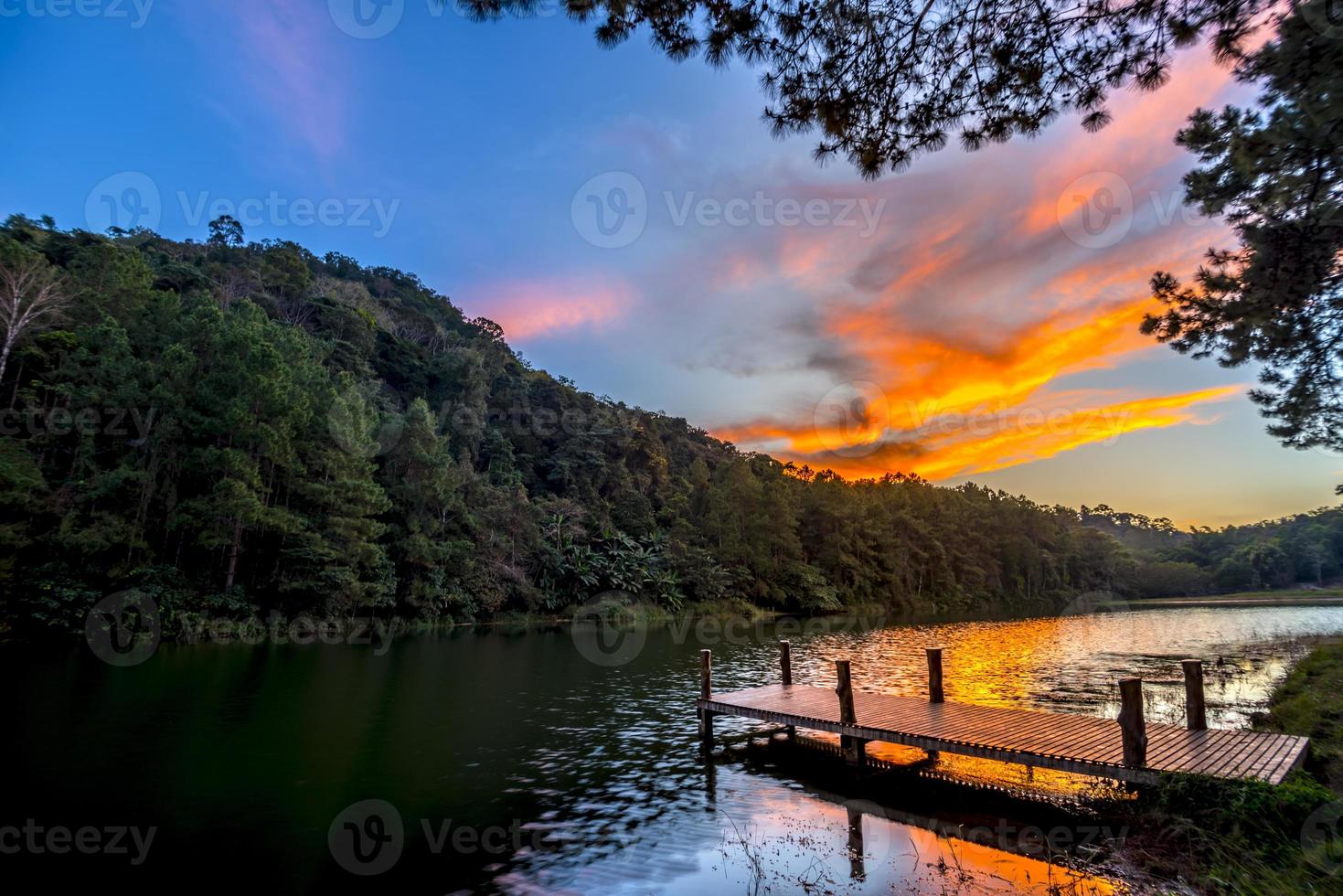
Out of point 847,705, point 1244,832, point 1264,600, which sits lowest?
point 1244,832

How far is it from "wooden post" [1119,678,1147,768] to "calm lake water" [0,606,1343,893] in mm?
2065

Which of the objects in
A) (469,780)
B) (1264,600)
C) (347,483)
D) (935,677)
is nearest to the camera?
(469,780)

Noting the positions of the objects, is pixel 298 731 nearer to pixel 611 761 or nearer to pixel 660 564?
pixel 611 761

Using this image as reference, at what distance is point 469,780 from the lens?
10.3 m

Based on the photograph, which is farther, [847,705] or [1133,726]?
[847,705]

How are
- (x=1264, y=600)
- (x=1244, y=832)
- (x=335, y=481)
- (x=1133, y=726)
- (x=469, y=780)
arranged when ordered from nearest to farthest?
1. (x=1244, y=832)
2. (x=1133, y=726)
3. (x=469, y=780)
4. (x=335, y=481)
5. (x=1264, y=600)

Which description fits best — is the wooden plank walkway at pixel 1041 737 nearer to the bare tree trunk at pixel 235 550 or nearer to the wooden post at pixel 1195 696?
the wooden post at pixel 1195 696

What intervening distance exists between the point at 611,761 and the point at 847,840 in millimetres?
4898

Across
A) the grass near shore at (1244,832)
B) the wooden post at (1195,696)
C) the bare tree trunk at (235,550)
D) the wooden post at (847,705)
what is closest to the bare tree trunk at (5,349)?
the bare tree trunk at (235,550)

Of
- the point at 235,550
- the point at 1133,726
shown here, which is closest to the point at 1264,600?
the point at 1133,726

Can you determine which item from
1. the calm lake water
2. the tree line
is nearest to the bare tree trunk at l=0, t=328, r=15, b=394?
the tree line

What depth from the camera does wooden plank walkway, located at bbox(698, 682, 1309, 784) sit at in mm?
7957

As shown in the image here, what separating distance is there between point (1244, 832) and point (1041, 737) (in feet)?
9.77

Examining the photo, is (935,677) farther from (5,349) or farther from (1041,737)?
(5,349)
